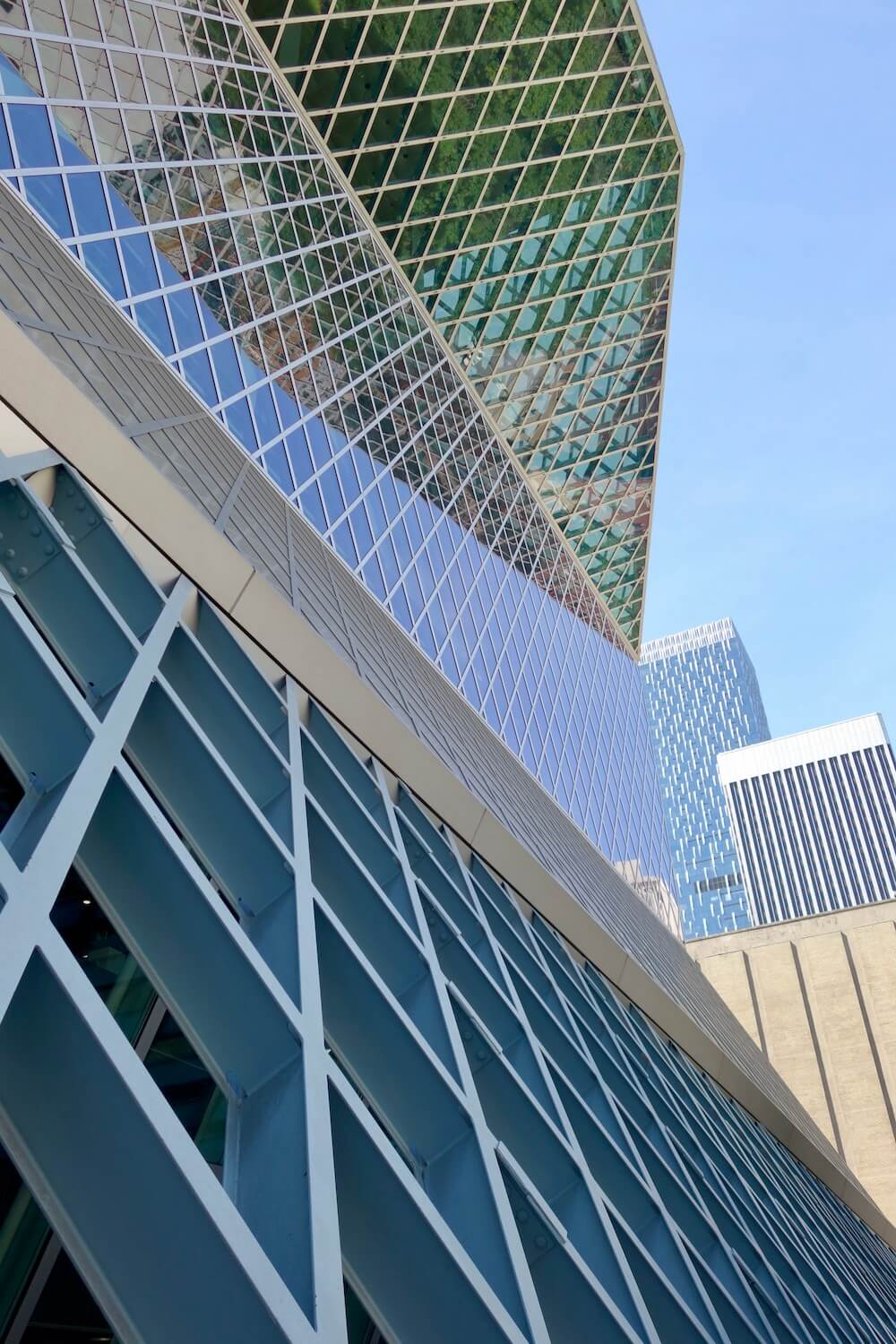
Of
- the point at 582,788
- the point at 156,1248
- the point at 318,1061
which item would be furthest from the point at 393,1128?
the point at 582,788

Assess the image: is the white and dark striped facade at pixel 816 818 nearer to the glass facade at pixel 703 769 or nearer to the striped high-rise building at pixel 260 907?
the glass facade at pixel 703 769

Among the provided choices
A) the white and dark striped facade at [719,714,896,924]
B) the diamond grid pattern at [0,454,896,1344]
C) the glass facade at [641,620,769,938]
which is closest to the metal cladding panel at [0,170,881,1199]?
the diamond grid pattern at [0,454,896,1344]

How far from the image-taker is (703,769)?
185 metres

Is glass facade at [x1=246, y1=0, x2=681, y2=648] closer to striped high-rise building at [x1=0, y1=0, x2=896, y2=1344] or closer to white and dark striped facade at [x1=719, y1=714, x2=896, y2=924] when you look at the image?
striped high-rise building at [x1=0, y1=0, x2=896, y2=1344]

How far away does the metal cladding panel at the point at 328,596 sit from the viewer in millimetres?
8844

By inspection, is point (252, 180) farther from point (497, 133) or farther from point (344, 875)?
point (344, 875)

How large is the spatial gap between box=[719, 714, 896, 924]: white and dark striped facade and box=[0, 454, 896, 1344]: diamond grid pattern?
143 m

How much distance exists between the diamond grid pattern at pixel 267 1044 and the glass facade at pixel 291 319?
5.63 meters

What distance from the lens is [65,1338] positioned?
512 cm

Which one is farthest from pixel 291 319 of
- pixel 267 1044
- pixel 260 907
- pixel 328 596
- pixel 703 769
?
pixel 703 769

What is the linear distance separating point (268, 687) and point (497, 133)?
33.8 metres

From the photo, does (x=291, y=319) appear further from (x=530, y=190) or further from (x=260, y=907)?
(x=260, y=907)

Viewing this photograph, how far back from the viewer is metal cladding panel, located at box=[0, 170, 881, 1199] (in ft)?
29.0

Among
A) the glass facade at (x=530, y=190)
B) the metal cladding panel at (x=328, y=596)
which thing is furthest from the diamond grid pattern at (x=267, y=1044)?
the glass facade at (x=530, y=190)
